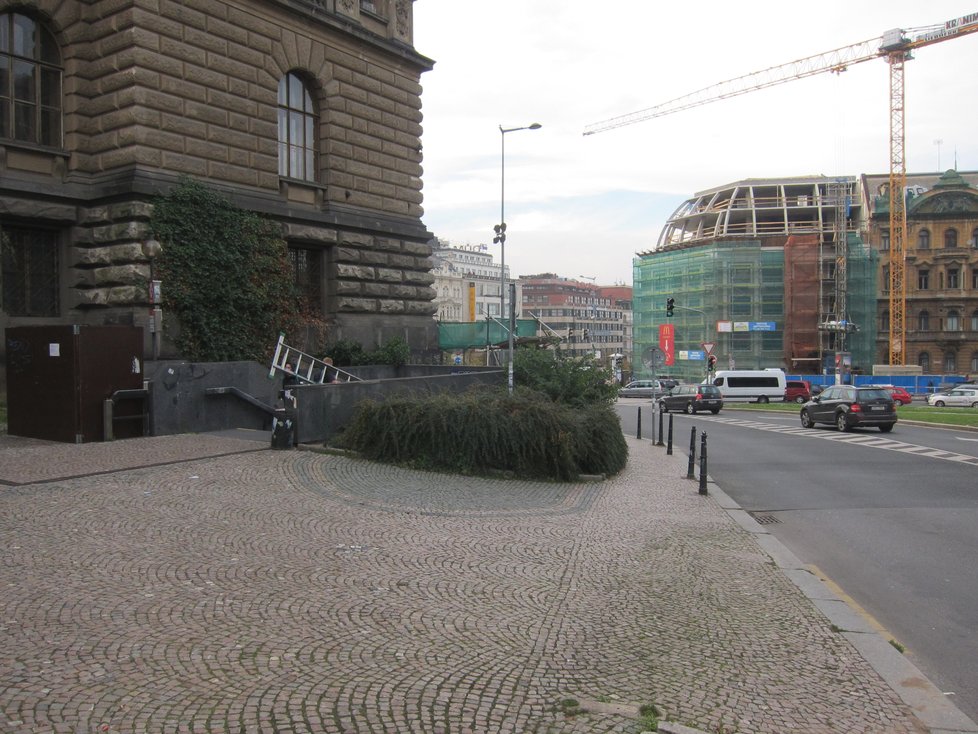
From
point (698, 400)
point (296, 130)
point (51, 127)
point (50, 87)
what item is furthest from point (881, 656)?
point (698, 400)

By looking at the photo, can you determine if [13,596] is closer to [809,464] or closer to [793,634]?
[793,634]

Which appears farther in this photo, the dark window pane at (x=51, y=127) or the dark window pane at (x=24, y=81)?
the dark window pane at (x=51, y=127)

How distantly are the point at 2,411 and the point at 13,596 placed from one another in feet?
39.0

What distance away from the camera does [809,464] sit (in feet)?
60.5

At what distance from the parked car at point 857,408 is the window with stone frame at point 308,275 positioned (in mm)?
18167

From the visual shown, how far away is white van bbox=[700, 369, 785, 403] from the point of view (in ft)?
189

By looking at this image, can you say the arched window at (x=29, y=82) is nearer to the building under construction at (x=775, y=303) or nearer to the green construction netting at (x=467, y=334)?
the green construction netting at (x=467, y=334)

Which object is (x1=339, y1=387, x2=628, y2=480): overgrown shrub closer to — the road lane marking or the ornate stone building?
the road lane marking

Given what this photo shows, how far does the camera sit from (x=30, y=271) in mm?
18359

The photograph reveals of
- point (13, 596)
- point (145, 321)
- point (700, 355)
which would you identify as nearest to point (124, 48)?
point (145, 321)

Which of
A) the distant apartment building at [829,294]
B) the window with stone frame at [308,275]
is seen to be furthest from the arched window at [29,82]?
the distant apartment building at [829,294]

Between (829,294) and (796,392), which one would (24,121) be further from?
(829,294)

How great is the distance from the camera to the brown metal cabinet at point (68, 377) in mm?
13992

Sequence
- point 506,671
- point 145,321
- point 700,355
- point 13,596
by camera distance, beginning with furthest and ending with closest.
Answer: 1. point 700,355
2. point 145,321
3. point 13,596
4. point 506,671
